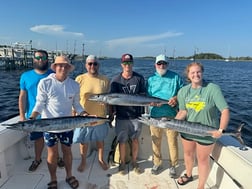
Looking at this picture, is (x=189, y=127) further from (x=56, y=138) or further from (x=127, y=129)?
(x=56, y=138)

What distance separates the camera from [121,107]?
338cm

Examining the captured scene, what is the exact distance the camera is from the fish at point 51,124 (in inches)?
95.7

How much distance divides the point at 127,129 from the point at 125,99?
525 mm

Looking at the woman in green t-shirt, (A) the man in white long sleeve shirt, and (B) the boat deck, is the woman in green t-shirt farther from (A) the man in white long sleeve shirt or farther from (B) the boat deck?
(A) the man in white long sleeve shirt

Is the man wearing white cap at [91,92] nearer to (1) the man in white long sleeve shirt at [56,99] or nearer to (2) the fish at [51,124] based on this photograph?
(1) the man in white long sleeve shirt at [56,99]

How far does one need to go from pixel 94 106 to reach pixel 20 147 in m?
1.59

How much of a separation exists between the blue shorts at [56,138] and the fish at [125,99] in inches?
24.8

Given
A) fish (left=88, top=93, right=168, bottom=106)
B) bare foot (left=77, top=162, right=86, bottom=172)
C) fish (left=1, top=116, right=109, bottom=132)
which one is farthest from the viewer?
bare foot (left=77, top=162, right=86, bottom=172)

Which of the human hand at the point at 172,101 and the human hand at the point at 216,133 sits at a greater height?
the human hand at the point at 172,101

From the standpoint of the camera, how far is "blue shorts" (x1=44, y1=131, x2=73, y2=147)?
276 centimetres

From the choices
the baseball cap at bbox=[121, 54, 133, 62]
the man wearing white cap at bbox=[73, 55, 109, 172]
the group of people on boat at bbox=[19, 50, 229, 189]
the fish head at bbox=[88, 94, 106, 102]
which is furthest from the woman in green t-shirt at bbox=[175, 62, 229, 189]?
the man wearing white cap at bbox=[73, 55, 109, 172]

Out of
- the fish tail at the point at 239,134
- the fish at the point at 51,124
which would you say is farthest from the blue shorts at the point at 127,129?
the fish tail at the point at 239,134

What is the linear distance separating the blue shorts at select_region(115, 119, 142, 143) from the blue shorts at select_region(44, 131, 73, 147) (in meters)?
0.81

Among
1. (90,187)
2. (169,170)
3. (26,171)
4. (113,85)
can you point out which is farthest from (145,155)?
(26,171)
